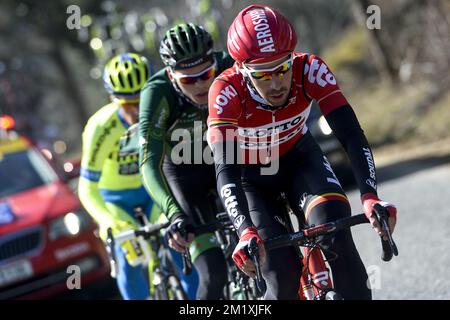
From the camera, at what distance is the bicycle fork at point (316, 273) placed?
4.43 meters

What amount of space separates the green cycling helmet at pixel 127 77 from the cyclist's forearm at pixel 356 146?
273 cm

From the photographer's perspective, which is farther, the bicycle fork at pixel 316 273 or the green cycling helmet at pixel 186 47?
the green cycling helmet at pixel 186 47

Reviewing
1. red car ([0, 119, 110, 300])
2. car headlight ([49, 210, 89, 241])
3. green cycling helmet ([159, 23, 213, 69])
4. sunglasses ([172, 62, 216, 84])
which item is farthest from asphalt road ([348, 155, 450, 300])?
car headlight ([49, 210, 89, 241])

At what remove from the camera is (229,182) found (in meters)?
4.48

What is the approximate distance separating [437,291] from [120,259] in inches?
101

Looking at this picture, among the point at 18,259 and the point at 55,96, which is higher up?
the point at 55,96

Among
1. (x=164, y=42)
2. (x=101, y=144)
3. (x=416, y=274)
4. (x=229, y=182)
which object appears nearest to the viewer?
(x=229, y=182)

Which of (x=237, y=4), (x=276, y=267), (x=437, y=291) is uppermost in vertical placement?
(x=237, y=4)

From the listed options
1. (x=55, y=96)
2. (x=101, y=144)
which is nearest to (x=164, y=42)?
(x=101, y=144)

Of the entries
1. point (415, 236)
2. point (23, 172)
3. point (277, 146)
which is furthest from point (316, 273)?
point (23, 172)

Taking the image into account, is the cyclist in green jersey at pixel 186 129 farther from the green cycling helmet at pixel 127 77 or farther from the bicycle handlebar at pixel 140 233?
the green cycling helmet at pixel 127 77

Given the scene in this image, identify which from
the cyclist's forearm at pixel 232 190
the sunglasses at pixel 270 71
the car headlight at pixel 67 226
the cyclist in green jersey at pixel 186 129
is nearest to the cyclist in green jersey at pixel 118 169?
the cyclist in green jersey at pixel 186 129

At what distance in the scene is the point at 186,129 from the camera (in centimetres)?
618

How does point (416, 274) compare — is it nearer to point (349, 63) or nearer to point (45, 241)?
point (45, 241)
